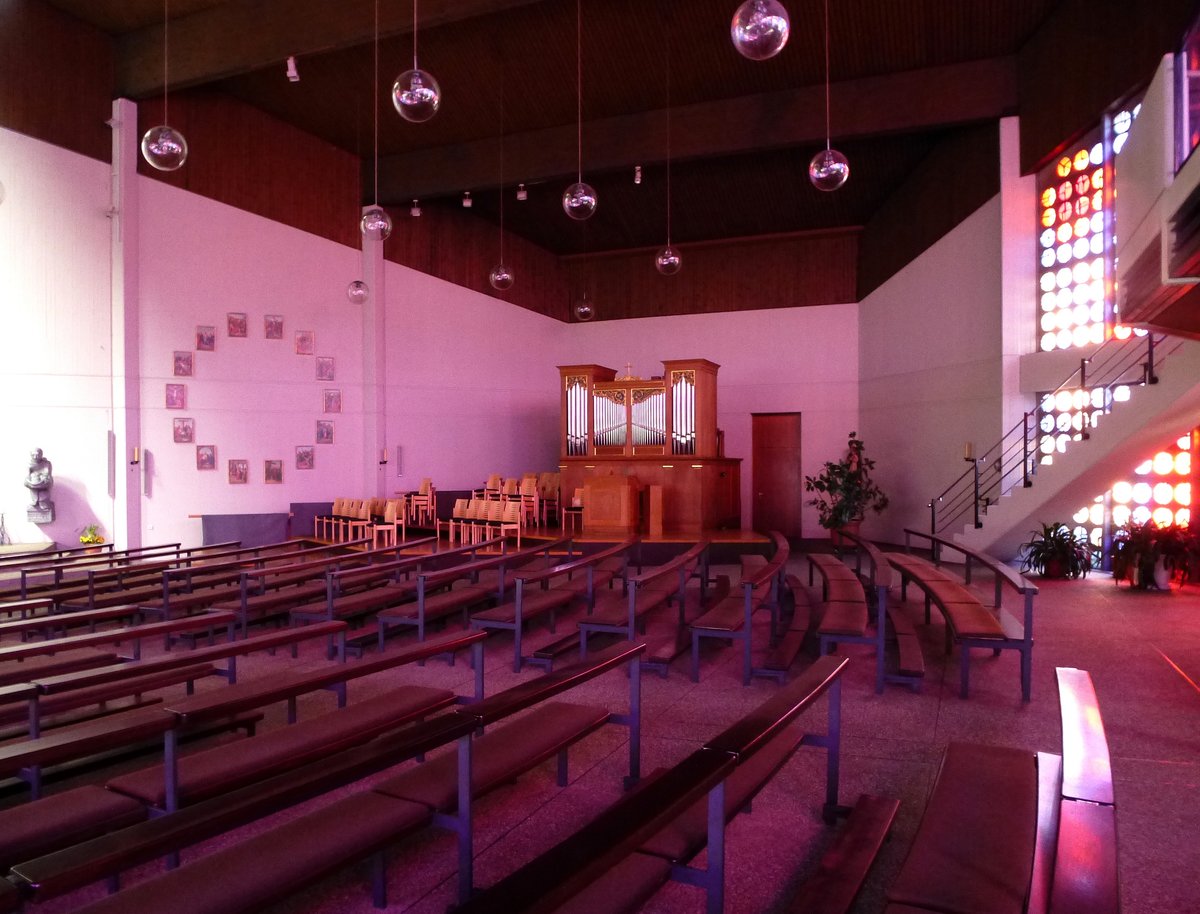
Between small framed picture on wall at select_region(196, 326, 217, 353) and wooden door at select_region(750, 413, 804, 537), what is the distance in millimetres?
8826

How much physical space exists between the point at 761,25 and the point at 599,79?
6458 millimetres

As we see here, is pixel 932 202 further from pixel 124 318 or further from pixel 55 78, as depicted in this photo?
pixel 55 78

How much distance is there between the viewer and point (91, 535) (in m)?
9.14

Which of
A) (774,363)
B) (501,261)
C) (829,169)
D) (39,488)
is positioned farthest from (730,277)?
(39,488)

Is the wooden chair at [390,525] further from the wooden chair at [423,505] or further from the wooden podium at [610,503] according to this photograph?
the wooden podium at [610,503]

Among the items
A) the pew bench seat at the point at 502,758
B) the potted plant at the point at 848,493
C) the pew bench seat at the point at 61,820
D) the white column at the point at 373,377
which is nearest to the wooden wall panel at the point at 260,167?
the white column at the point at 373,377

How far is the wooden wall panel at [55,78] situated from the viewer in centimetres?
859

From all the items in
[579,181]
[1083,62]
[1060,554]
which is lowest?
[1060,554]

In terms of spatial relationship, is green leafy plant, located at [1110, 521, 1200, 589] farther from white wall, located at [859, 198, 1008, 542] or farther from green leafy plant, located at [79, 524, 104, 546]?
green leafy plant, located at [79, 524, 104, 546]

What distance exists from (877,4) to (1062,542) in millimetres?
5907

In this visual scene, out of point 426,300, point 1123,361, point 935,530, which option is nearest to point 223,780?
point 1123,361

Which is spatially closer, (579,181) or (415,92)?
(415,92)

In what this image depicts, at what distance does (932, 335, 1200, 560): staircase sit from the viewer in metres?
6.57

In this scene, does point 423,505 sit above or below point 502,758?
above
